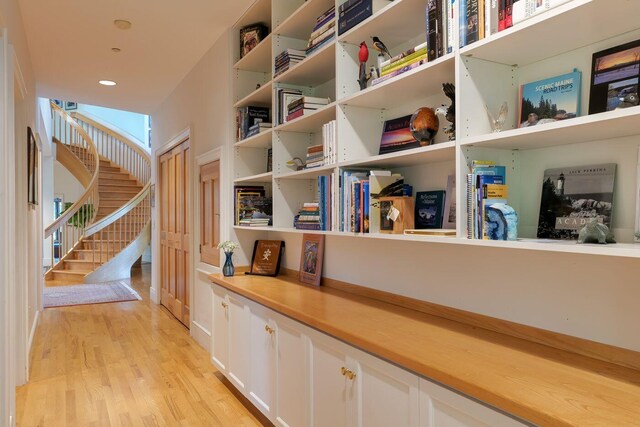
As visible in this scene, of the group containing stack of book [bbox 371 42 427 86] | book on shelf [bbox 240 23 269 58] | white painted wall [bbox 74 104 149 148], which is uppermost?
white painted wall [bbox 74 104 149 148]

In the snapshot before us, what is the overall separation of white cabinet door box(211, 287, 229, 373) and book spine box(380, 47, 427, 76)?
197 centimetres

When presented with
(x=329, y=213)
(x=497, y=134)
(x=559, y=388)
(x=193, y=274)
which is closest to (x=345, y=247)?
(x=329, y=213)

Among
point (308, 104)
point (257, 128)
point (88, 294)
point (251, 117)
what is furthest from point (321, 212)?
point (88, 294)

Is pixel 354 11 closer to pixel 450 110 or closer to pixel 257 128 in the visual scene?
pixel 450 110

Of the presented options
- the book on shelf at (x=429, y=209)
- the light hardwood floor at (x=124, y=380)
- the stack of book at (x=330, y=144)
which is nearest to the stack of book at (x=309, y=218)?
the stack of book at (x=330, y=144)

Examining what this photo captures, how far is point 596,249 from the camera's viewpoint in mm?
1171

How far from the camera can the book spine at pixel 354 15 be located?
6.91 ft

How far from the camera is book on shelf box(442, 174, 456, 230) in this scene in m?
1.93

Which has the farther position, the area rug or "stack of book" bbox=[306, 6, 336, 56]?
the area rug

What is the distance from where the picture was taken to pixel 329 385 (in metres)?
1.96

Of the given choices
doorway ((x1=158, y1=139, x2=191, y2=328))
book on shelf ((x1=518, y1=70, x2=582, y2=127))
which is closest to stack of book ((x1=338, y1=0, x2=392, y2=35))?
book on shelf ((x1=518, y1=70, x2=582, y2=127))

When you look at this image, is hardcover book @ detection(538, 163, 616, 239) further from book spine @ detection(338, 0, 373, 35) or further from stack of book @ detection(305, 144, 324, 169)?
stack of book @ detection(305, 144, 324, 169)

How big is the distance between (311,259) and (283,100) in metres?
1.10

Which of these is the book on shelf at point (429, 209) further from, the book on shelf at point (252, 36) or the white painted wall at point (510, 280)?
the book on shelf at point (252, 36)
